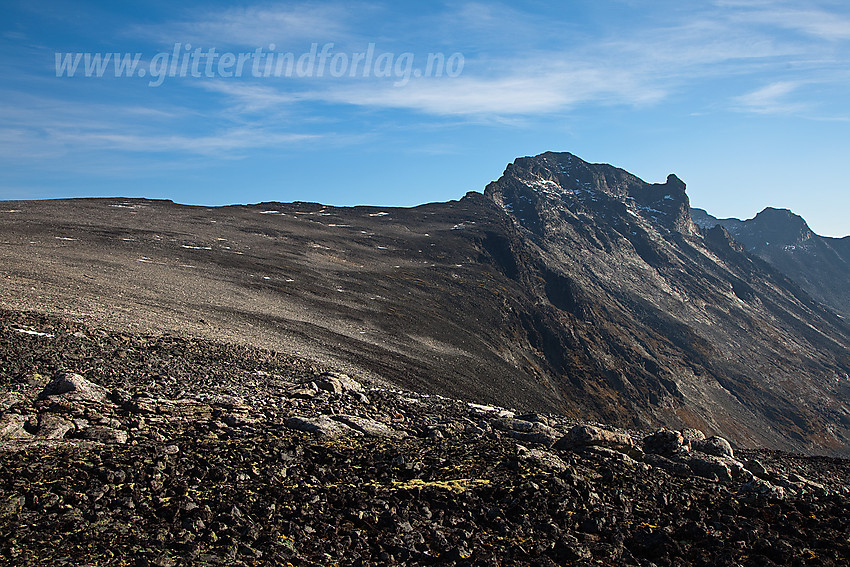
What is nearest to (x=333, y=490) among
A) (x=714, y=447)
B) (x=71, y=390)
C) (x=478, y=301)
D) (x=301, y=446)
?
(x=301, y=446)

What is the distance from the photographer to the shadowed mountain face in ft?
141

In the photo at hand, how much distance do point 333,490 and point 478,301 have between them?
75385mm

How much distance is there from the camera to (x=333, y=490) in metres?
11.8

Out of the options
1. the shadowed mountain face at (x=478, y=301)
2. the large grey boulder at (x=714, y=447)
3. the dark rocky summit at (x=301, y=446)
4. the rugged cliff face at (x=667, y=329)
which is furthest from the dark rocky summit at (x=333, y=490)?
the rugged cliff face at (x=667, y=329)

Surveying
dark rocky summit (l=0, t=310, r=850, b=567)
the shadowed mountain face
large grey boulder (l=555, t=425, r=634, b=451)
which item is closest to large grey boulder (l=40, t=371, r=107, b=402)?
dark rocky summit (l=0, t=310, r=850, b=567)

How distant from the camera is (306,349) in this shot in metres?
38.2

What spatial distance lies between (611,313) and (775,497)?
120519 millimetres

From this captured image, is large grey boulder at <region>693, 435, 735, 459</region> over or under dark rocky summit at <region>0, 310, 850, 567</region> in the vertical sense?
under

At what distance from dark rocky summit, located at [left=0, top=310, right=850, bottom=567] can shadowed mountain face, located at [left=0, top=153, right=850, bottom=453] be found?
50.8 feet

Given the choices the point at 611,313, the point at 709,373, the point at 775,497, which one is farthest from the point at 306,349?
the point at 709,373

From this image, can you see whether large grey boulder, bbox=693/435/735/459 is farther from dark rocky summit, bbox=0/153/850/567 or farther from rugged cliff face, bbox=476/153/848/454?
rugged cliff face, bbox=476/153/848/454

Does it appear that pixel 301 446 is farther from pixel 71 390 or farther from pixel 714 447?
pixel 714 447

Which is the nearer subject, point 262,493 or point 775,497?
point 262,493

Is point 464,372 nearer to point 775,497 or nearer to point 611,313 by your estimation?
point 775,497
